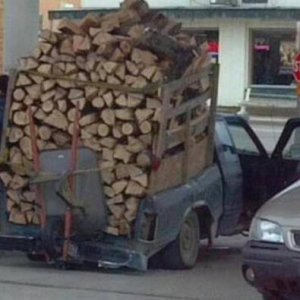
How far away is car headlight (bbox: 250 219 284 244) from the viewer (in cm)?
950

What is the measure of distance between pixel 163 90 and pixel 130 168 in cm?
84

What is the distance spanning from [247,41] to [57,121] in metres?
29.1

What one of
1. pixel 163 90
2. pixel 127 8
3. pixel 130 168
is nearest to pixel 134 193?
pixel 130 168

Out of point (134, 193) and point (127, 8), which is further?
point (127, 8)

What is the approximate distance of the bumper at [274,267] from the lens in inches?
367

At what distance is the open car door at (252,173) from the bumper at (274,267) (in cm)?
479

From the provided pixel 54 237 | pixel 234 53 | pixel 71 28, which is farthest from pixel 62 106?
pixel 234 53

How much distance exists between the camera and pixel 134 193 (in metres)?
12.5

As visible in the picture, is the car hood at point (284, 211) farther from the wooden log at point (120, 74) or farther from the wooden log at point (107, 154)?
the wooden log at point (120, 74)

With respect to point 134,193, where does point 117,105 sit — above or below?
above

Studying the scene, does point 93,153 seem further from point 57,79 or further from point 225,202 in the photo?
point 225,202

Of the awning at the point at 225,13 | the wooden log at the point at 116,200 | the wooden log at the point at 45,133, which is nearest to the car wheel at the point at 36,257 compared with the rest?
the wooden log at the point at 116,200

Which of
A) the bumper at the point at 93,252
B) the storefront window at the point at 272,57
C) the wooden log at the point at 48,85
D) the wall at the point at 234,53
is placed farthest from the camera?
the storefront window at the point at 272,57

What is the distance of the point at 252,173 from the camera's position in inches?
575
